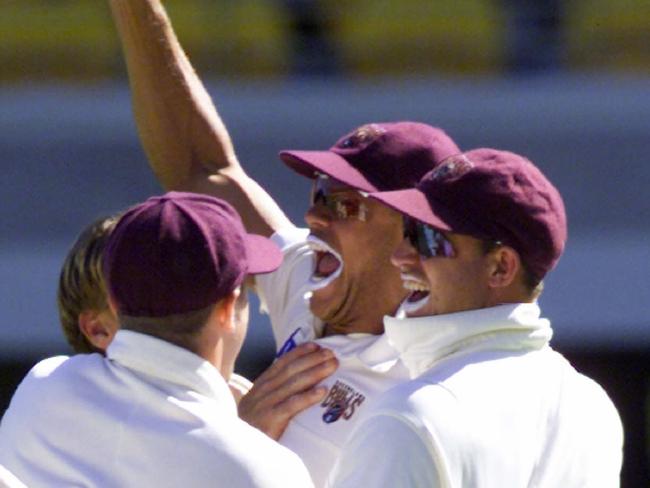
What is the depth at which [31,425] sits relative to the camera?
95.5 inches

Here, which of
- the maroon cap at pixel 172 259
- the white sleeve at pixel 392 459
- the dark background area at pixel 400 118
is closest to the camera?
the white sleeve at pixel 392 459

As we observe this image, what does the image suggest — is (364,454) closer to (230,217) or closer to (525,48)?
(230,217)

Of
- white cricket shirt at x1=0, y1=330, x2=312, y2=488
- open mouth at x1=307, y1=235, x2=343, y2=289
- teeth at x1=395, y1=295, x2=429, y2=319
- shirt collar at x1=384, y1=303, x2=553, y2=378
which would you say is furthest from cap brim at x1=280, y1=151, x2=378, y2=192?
white cricket shirt at x1=0, y1=330, x2=312, y2=488

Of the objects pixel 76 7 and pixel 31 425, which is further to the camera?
pixel 76 7

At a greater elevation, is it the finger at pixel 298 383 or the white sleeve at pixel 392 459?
the white sleeve at pixel 392 459

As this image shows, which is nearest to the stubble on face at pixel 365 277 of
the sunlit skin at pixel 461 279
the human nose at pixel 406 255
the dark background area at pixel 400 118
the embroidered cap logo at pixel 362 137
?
the embroidered cap logo at pixel 362 137

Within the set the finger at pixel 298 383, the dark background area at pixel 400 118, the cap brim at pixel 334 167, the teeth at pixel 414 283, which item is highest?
the cap brim at pixel 334 167

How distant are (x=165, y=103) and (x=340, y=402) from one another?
2.88 ft

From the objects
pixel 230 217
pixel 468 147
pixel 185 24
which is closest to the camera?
pixel 230 217

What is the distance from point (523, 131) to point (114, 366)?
6129mm

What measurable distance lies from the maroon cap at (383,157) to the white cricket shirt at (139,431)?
28.4 inches

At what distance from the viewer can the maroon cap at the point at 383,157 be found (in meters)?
3.05

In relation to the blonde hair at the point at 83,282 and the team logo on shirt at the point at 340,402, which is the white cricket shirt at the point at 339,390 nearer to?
the team logo on shirt at the point at 340,402

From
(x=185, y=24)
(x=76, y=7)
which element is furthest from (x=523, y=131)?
(x=76, y=7)
